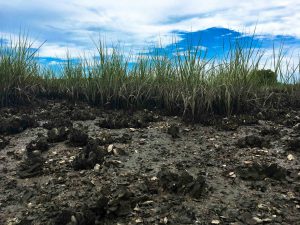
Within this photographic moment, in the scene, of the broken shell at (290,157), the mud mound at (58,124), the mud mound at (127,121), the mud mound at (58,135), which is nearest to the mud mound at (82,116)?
the mud mound at (58,124)

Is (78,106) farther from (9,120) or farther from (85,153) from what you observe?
(85,153)

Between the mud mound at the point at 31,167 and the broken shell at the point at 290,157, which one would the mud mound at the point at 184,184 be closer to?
the broken shell at the point at 290,157

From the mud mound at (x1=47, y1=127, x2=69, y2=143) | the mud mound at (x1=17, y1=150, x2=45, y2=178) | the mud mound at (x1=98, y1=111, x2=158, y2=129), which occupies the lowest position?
the mud mound at (x1=17, y1=150, x2=45, y2=178)

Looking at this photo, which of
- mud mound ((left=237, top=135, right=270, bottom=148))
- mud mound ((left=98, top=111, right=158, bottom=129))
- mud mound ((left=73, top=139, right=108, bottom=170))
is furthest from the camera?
mud mound ((left=98, top=111, right=158, bottom=129))

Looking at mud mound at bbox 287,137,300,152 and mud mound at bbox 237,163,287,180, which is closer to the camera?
mud mound at bbox 237,163,287,180

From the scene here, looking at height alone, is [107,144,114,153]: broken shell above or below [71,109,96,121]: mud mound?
below

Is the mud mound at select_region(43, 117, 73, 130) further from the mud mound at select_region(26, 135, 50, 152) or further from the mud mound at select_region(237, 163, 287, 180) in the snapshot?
the mud mound at select_region(237, 163, 287, 180)

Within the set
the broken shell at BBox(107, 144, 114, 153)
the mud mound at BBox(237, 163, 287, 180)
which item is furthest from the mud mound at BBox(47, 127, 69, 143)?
the mud mound at BBox(237, 163, 287, 180)

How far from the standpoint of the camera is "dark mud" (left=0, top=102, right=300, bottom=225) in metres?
3.99

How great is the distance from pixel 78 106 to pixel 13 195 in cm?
419

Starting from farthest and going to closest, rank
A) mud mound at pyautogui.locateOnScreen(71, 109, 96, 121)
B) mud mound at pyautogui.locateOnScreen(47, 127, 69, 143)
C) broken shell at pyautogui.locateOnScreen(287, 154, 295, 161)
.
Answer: mud mound at pyautogui.locateOnScreen(71, 109, 96, 121)
mud mound at pyautogui.locateOnScreen(47, 127, 69, 143)
broken shell at pyautogui.locateOnScreen(287, 154, 295, 161)

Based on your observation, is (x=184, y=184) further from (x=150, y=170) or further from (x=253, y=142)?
(x=253, y=142)

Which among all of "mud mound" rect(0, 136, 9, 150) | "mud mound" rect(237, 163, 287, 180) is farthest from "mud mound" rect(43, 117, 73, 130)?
"mud mound" rect(237, 163, 287, 180)

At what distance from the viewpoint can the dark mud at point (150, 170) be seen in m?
3.99
